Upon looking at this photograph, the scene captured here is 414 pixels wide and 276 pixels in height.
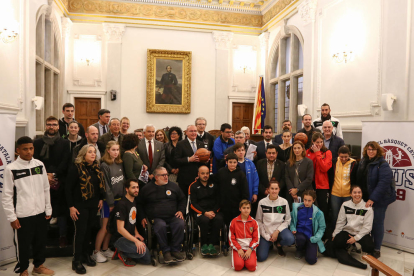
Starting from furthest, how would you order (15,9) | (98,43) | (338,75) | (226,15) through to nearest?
1. (226,15)
2. (98,43)
3. (338,75)
4. (15,9)

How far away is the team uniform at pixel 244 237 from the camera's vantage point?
4.04 m

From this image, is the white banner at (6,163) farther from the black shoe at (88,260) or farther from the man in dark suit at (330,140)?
the man in dark suit at (330,140)

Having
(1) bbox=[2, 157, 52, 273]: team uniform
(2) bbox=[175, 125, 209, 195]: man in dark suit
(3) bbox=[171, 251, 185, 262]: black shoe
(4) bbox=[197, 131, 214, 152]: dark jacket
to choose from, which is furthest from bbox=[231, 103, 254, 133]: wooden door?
(1) bbox=[2, 157, 52, 273]: team uniform

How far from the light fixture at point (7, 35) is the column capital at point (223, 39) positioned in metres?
6.90

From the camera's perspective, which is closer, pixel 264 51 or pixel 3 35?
pixel 3 35

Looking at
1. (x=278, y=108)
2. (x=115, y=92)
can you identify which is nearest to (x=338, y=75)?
(x=278, y=108)

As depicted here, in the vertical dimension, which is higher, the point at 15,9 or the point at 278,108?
the point at 15,9

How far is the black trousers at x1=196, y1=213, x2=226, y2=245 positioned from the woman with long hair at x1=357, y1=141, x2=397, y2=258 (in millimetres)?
2144

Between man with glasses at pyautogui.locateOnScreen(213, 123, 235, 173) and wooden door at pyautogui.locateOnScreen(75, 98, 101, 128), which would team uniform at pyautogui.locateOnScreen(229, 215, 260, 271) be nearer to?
man with glasses at pyautogui.locateOnScreen(213, 123, 235, 173)

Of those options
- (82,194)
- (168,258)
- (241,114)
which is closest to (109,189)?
(82,194)

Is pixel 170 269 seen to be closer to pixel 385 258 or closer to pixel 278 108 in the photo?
pixel 385 258

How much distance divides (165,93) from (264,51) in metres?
4.02

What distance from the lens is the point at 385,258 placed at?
14.6 feet

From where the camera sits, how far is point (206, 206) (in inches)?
182
